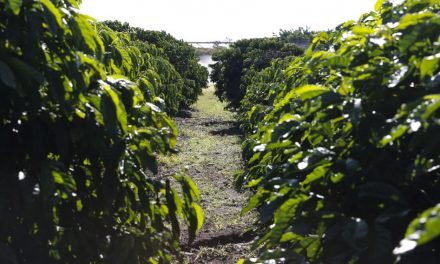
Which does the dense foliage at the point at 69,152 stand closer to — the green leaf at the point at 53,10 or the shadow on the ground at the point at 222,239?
the green leaf at the point at 53,10

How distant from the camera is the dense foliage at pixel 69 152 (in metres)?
1.87

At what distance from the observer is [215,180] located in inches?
360

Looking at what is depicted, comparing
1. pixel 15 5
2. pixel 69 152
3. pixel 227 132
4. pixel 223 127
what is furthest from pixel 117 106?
pixel 223 127

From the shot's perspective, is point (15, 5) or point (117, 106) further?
point (117, 106)

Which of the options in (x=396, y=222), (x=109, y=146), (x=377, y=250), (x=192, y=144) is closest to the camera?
(x=377, y=250)

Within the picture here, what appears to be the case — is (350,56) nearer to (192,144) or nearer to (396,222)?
(396,222)

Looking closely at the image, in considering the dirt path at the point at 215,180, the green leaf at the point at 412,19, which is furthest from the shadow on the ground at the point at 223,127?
the green leaf at the point at 412,19

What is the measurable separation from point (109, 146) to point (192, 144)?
11.4 m

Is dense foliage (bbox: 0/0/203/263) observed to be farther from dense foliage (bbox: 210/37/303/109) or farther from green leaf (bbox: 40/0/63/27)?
dense foliage (bbox: 210/37/303/109)

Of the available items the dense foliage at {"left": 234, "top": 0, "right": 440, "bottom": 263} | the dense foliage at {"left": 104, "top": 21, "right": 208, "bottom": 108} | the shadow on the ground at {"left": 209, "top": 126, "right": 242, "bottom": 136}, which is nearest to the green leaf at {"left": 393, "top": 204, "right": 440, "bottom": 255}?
the dense foliage at {"left": 234, "top": 0, "right": 440, "bottom": 263}

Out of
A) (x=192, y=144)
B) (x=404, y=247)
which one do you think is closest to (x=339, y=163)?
(x=404, y=247)

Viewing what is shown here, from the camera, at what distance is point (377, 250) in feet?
5.20

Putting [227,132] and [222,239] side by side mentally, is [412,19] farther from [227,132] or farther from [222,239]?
[227,132]

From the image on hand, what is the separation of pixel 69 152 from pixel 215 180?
7051mm
